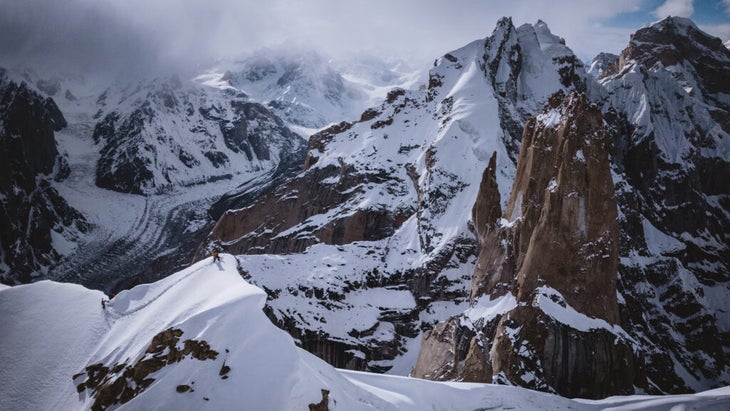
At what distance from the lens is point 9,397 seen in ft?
59.0

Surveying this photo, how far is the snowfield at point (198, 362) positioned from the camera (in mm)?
16344

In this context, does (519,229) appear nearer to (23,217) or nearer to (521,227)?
(521,227)

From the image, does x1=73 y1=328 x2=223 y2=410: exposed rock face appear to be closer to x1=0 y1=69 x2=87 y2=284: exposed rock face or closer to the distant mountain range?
the distant mountain range

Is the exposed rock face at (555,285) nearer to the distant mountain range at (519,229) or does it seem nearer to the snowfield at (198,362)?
the distant mountain range at (519,229)

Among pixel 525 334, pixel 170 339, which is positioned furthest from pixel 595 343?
pixel 170 339

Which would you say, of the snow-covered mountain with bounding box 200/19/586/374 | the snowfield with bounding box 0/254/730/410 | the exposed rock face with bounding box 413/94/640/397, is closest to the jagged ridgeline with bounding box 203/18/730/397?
the exposed rock face with bounding box 413/94/640/397

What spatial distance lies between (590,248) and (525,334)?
31.6 ft

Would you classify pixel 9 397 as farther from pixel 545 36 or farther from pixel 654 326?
pixel 545 36

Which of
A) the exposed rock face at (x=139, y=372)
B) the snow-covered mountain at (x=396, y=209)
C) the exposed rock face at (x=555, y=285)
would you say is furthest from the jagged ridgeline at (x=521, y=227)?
the exposed rock face at (x=139, y=372)

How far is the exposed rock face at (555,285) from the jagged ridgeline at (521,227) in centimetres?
15

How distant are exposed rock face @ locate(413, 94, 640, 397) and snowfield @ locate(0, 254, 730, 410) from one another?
25.3ft

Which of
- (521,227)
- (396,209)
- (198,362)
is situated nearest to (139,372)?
(198,362)

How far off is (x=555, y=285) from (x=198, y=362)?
29708 millimetres

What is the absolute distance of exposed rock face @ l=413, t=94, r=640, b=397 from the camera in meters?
32.1
